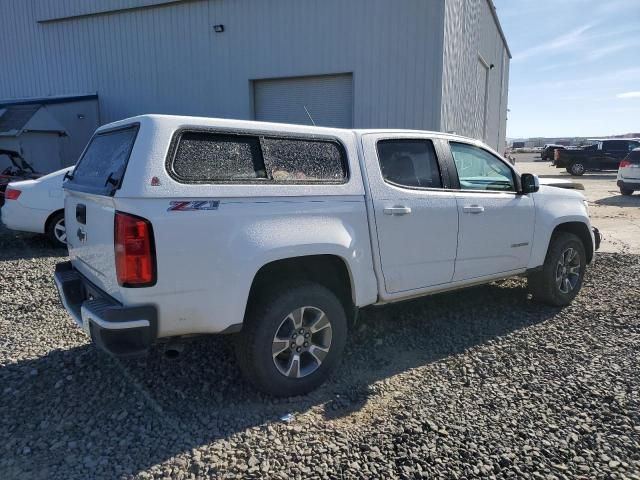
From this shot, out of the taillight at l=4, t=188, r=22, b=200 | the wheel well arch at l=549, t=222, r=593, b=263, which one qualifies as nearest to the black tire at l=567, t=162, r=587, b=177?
the wheel well arch at l=549, t=222, r=593, b=263

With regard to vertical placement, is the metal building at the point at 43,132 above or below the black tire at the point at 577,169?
above

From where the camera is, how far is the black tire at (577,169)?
27.7 meters

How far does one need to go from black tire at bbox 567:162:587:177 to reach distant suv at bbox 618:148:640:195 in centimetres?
1137

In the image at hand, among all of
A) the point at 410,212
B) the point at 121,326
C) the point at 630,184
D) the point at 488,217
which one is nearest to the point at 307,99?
the point at 488,217

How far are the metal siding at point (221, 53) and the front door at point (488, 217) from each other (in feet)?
22.0

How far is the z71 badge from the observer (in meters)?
2.84

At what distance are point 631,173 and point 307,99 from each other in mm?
11716

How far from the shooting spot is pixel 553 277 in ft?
17.3

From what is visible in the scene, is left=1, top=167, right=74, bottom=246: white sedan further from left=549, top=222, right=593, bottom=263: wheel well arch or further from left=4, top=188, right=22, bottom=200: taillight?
left=549, top=222, right=593, bottom=263: wheel well arch

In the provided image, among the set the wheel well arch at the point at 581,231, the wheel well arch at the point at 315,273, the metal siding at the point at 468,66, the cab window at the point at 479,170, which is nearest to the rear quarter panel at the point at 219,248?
the wheel well arch at the point at 315,273

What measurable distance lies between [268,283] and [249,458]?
112 cm

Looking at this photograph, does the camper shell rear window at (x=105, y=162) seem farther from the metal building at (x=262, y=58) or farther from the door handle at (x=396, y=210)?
the metal building at (x=262, y=58)

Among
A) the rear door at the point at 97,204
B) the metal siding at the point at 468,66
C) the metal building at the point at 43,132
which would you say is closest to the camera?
the rear door at the point at 97,204

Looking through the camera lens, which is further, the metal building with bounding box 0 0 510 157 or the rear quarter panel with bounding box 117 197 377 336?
the metal building with bounding box 0 0 510 157
